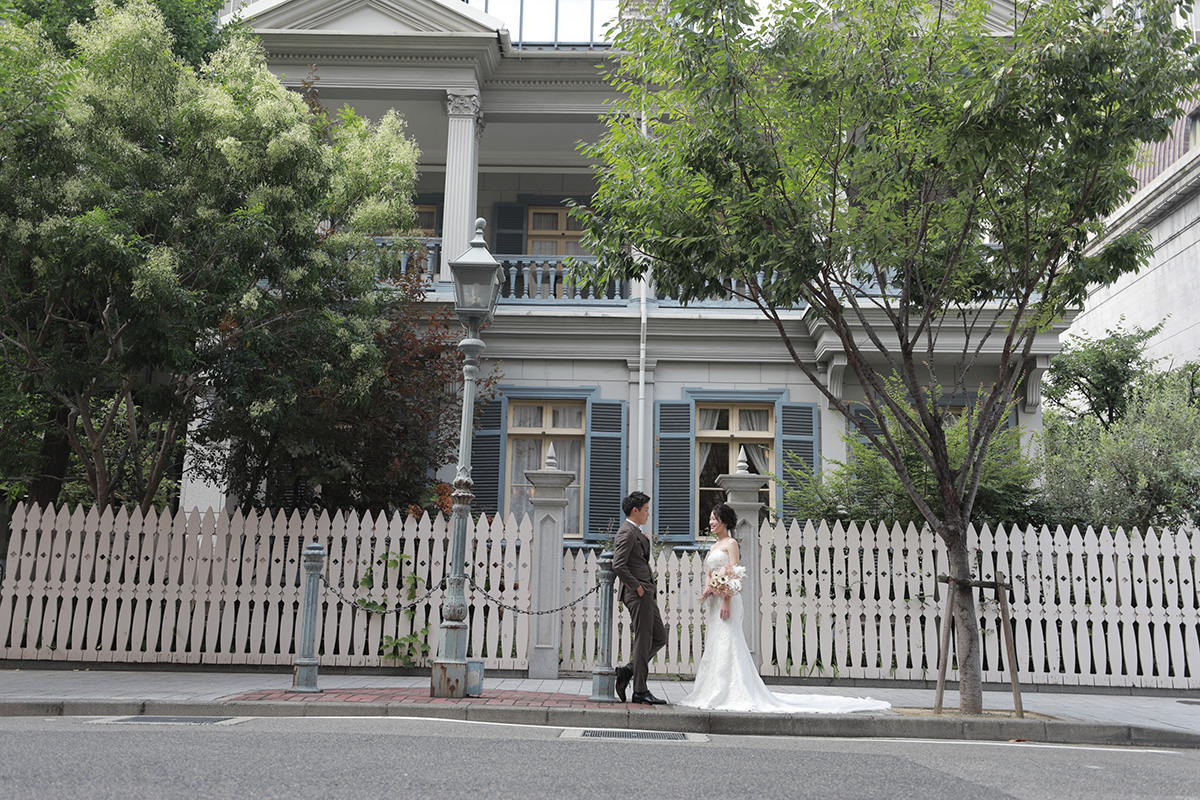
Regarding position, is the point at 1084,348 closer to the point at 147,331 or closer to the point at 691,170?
the point at 691,170

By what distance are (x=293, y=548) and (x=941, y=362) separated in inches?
385

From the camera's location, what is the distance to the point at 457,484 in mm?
8852

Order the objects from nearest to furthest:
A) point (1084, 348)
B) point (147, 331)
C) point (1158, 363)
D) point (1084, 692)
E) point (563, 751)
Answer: point (563, 751) < point (147, 331) < point (1084, 692) < point (1084, 348) < point (1158, 363)

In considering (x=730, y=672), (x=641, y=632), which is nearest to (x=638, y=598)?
(x=641, y=632)

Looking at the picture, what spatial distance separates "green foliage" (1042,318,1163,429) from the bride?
13.6 metres

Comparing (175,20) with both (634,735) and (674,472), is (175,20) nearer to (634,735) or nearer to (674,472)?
(674,472)

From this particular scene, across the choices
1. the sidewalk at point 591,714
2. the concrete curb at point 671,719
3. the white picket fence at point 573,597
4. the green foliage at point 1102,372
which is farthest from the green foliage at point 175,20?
the green foliage at point 1102,372

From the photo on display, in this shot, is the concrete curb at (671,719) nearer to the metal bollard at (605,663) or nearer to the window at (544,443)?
the metal bollard at (605,663)

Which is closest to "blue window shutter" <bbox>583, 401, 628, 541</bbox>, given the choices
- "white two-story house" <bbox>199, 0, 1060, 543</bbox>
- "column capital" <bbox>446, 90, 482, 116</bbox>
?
"white two-story house" <bbox>199, 0, 1060, 543</bbox>

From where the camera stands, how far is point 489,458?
1493 centimetres

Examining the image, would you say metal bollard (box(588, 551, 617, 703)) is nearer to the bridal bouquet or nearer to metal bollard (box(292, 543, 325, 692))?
the bridal bouquet

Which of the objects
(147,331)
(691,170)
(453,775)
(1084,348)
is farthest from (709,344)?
(453,775)

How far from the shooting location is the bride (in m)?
8.09

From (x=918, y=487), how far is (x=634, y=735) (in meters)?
6.01
